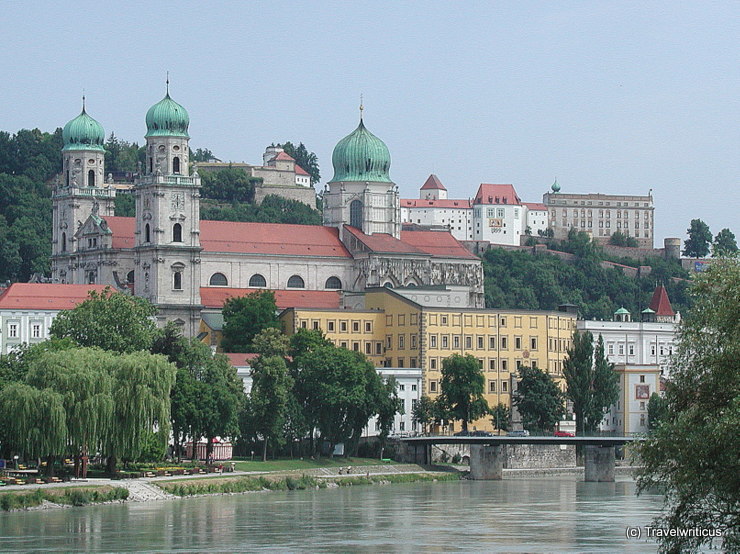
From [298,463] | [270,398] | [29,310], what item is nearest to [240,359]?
[270,398]

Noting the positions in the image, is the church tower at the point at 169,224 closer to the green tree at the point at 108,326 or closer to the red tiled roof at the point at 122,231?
the red tiled roof at the point at 122,231

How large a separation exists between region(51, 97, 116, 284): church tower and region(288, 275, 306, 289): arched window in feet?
53.1

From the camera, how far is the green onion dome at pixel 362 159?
146750mm

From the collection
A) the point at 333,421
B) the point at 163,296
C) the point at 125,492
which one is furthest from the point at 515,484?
the point at 163,296

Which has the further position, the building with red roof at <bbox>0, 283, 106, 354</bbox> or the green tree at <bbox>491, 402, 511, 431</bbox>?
the building with red roof at <bbox>0, 283, 106, 354</bbox>

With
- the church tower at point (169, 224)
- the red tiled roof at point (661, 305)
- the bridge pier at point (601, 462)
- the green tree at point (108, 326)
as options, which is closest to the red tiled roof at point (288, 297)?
the church tower at point (169, 224)

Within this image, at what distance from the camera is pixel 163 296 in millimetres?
129000

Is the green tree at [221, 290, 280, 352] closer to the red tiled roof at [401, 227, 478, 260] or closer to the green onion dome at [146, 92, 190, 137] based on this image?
the green onion dome at [146, 92, 190, 137]

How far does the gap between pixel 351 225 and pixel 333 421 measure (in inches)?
1765

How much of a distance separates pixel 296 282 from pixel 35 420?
6372cm

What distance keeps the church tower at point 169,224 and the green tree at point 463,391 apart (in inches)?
859

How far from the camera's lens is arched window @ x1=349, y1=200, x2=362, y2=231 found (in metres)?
147

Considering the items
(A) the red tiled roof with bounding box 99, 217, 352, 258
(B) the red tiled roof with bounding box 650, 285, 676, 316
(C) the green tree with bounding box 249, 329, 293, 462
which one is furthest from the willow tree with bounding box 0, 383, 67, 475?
(B) the red tiled roof with bounding box 650, 285, 676, 316

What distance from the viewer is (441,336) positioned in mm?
124125
